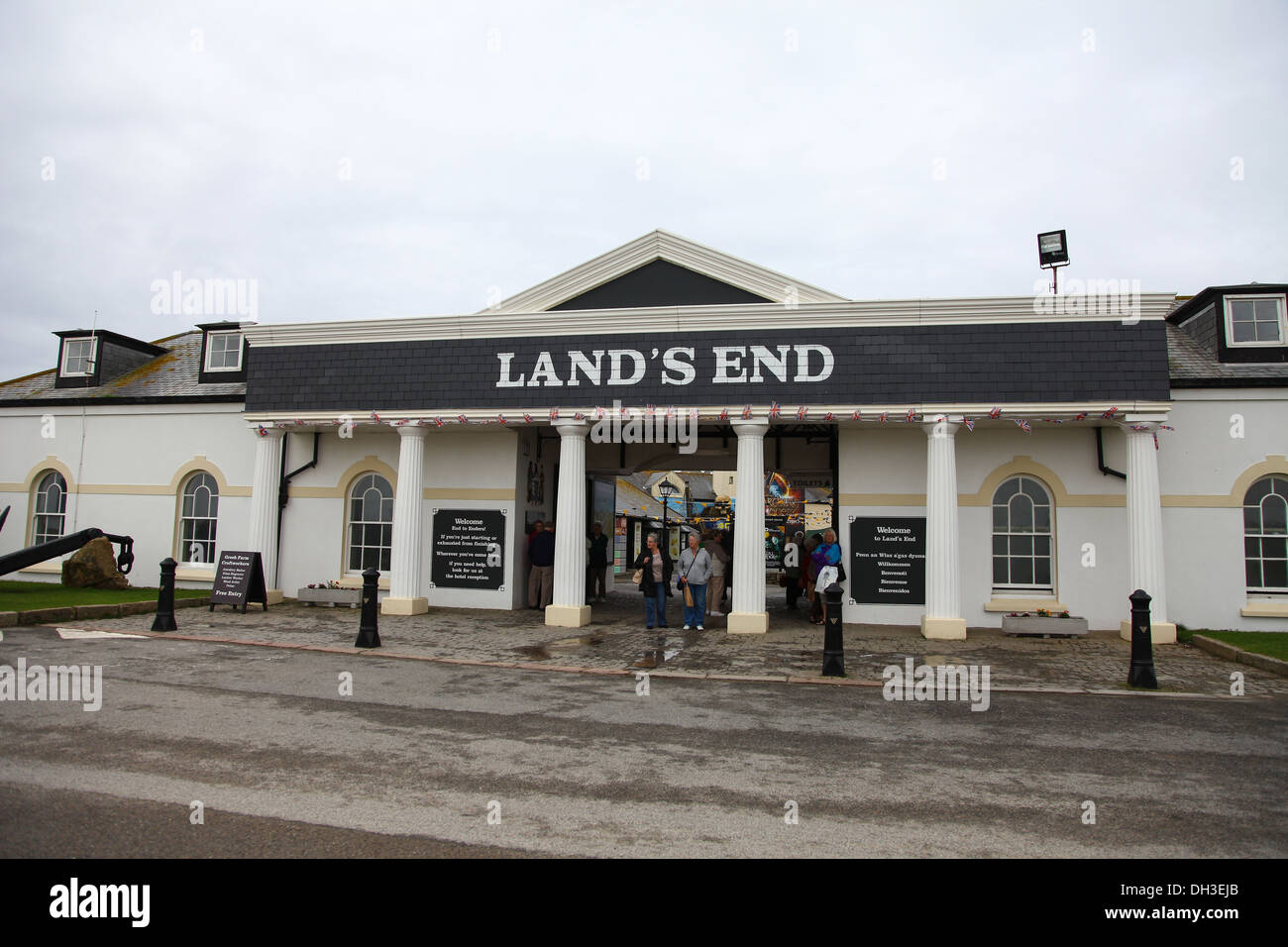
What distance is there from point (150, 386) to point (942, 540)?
19.0 metres

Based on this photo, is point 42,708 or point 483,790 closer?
point 483,790

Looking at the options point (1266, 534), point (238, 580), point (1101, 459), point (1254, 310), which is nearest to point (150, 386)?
point (238, 580)

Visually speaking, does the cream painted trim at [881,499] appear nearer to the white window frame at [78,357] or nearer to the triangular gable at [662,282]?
the triangular gable at [662,282]

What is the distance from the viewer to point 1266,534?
1448 cm

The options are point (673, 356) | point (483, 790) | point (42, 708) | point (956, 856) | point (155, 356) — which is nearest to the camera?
point (956, 856)

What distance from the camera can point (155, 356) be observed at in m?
22.6

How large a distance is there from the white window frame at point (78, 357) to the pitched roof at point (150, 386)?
1.49 ft

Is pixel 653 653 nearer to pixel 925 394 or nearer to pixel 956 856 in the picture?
pixel 925 394

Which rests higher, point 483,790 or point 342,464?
point 342,464

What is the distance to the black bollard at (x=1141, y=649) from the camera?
→ 988 centimetres
